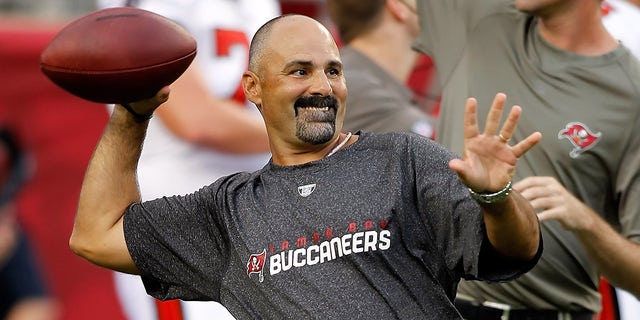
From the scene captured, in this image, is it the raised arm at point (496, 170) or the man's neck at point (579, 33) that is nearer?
the raised arm at point (496, 170)

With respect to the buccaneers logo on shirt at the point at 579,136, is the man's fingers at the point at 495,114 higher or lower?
higher

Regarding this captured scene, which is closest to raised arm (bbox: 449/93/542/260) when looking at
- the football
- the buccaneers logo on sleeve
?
the buccaneers logo on sleeve

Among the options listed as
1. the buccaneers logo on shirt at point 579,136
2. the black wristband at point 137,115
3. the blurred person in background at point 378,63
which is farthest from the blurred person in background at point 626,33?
the black wristband at point 137,115

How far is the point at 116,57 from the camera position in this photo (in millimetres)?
3775

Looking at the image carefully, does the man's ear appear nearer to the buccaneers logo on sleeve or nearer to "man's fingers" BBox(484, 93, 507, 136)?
the buccaneers logo on sleeve

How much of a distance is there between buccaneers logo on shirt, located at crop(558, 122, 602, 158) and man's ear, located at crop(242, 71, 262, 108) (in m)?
1.16

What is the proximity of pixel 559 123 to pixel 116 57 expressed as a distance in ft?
5.01

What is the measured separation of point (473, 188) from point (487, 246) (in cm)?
18

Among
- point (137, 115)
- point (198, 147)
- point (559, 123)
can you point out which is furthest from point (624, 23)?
point (137, 115)

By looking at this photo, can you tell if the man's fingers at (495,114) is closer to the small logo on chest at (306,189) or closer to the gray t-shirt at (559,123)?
the small logo on chest at (306,189)

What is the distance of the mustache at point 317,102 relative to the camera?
12.1 feet

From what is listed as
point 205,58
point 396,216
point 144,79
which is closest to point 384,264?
point 396,216

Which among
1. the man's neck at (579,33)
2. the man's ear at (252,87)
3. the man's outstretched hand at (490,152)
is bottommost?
the man's neck at (579,33)

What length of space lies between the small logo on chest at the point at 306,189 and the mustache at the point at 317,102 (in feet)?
0.68
